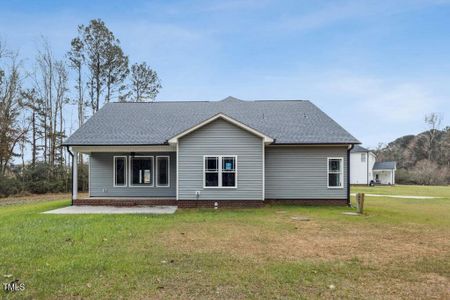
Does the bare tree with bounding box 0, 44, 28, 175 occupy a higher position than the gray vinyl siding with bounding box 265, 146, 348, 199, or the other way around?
the bare tree with bounding box 0, 44, 28, 175

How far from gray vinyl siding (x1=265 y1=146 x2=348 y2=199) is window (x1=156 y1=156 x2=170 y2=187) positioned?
16.2ft

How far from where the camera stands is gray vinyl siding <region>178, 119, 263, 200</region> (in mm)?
14977

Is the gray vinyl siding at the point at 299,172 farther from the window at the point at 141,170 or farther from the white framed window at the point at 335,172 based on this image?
the window at the point at 141,170

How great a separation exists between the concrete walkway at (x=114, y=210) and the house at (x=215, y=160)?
0.64m

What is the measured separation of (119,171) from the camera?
1727 centimetres

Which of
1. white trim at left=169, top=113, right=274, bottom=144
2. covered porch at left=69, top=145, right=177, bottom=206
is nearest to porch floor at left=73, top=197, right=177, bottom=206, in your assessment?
covered porch at left=69, top=145, right=177, bottom=206

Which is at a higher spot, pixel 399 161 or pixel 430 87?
pixel 430 87

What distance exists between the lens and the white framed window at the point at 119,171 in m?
17.2

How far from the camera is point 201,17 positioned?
18219 millimetres

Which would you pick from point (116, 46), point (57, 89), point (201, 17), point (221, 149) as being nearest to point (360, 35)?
point (201, 17)

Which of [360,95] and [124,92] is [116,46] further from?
[360,95]

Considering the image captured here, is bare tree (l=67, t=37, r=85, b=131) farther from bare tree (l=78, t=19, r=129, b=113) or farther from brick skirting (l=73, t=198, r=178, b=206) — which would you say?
brick skirting (l=73, t=198, r=178, b=206)

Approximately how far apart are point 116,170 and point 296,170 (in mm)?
8944

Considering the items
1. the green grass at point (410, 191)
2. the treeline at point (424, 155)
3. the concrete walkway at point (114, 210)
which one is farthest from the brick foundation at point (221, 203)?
the treeline at point (424, 155)
